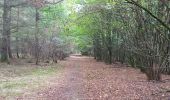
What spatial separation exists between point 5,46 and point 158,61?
17.1 meters

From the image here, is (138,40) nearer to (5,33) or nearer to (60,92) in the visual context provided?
(60,92)

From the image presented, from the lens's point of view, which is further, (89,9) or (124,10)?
(124,10)

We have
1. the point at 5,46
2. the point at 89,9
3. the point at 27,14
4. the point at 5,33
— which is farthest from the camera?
the point at 27,14

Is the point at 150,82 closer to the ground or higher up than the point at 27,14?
closer to the ground

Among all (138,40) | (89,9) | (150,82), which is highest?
(89,9)

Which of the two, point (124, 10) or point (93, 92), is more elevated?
point (124, 10)

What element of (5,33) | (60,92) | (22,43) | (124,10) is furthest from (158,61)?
(22,43)

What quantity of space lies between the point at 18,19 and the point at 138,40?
17.0 m

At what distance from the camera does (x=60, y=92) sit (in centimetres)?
1435

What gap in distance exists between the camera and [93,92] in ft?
46.7

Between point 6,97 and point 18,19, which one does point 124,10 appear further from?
point 18,19

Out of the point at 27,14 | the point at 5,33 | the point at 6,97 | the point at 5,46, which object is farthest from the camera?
the point at 27,14

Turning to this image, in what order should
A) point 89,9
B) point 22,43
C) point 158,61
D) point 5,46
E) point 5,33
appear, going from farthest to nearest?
point 22,43, point 5,46, point 5,33, point 158,61, point 89,9

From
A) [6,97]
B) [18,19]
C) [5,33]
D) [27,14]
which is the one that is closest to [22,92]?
[6,97]
